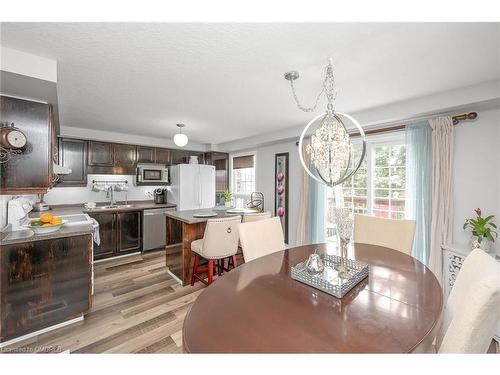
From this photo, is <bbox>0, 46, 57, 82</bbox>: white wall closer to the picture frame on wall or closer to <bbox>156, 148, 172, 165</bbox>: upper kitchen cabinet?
<bbox>156, 148, 172, 165</bbox>: upper kitchen cabinet

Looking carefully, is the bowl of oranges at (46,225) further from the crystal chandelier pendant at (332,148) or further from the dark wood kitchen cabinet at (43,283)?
the crystal chandelier pendant at (332,148)

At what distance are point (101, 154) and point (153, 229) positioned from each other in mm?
1699

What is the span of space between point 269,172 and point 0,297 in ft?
12.4

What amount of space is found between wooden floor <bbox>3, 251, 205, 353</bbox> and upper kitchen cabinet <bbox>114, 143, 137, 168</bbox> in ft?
6.58

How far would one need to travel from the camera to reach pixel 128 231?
3898 millimetres

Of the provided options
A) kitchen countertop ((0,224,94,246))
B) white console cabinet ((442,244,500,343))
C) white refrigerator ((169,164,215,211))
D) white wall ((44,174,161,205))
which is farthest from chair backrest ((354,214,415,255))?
white wall ((44,174,161,205))

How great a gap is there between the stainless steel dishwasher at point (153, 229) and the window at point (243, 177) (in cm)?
167

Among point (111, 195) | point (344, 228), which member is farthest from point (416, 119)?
point (111, 195)

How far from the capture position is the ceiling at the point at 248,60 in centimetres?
129

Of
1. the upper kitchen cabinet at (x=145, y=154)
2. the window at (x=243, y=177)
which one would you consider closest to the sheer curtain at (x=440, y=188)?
the window at (x=243, y=177)

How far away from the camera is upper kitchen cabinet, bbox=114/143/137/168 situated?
4113 mm

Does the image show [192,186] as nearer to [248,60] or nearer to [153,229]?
[153,229]
